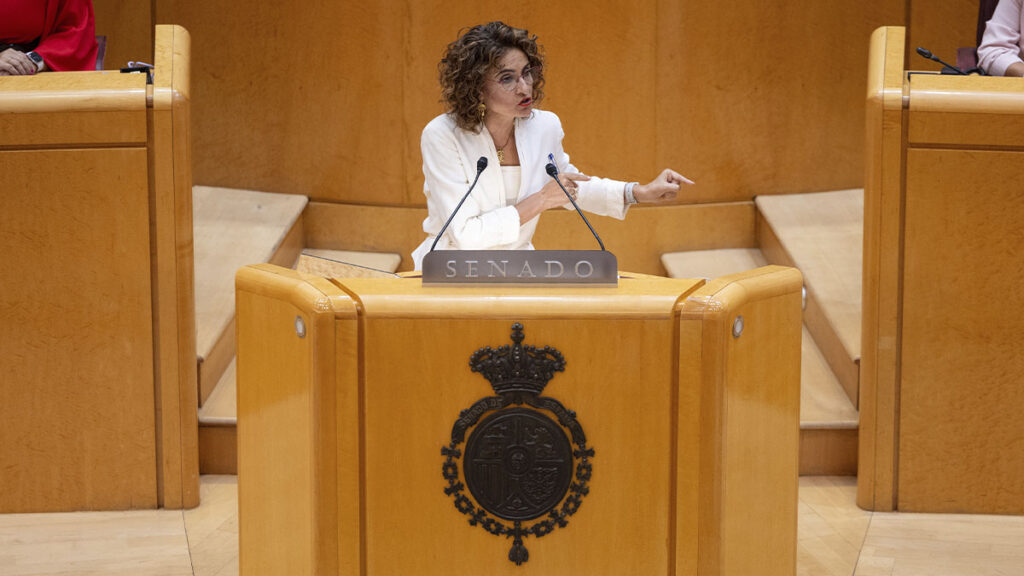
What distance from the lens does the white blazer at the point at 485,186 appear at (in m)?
2.71

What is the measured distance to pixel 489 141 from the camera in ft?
9.60

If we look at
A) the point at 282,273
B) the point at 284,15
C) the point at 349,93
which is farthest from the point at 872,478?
the point at 284,15

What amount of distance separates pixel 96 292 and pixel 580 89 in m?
2.04

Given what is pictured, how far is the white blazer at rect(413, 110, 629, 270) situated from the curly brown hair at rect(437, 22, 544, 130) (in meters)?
0.05

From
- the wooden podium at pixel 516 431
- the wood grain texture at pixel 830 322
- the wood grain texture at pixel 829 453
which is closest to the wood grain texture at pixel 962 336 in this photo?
the wood grain texture at pixel 829 453

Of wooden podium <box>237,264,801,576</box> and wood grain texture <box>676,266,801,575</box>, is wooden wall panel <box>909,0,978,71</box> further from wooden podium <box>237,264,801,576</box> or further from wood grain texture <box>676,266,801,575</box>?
wooden podium <box>237,264,801,576</box>

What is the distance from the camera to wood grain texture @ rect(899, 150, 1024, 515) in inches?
123

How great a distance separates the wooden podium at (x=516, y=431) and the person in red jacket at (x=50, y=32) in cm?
200

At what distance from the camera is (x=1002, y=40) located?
3.53m

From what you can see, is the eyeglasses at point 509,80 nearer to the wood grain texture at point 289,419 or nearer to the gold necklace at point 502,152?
the gold necklace at point 502,152

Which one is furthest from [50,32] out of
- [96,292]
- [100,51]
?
[96,292]

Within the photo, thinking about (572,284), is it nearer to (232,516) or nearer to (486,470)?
(486,470)

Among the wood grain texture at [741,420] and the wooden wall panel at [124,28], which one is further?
the wooden wall panel at [124,28]

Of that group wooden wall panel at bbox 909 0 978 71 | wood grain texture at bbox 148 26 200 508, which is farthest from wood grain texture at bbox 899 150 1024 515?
wood grain texture at bbox 148 26 200 508
